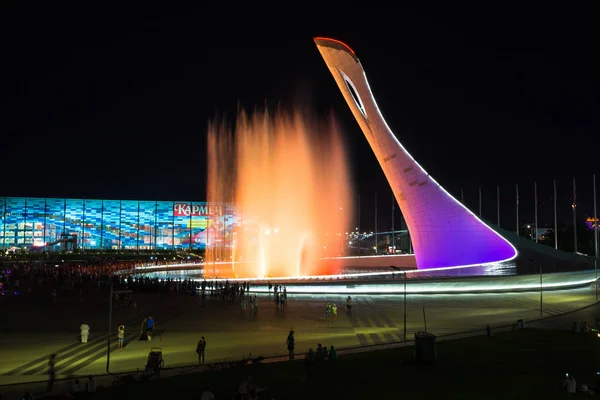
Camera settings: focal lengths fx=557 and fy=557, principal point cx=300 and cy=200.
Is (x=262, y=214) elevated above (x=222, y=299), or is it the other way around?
(x=262, y=214)

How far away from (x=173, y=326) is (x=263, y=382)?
579 cm

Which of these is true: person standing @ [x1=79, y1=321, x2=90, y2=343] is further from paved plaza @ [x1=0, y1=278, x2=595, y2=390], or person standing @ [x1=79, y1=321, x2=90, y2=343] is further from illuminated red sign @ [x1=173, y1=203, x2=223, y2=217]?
illuminated red sign @ [x1=173, y1=203, x2=223, y2=217]

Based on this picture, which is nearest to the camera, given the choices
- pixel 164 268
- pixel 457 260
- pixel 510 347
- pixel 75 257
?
pixel 510 347

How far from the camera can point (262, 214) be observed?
103 ft

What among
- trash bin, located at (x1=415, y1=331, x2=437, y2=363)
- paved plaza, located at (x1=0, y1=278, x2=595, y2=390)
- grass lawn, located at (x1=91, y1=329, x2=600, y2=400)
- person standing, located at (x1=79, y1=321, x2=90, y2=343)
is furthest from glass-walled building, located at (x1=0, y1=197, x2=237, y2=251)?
trash bin, located at (x1=415, y1=331, x2=437, y2=363)

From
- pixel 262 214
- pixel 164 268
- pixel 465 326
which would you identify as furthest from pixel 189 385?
pixel 164 268

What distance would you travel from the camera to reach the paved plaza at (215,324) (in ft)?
32.4

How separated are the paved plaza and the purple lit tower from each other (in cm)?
321

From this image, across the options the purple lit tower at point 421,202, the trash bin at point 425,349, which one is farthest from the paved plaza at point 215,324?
the purple lit tower at point 421,202

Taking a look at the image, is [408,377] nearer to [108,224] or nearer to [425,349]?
[425,349]

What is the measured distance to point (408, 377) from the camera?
340 inches

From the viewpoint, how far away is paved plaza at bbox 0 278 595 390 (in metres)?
9.86

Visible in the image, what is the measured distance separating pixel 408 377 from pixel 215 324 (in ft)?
21.1

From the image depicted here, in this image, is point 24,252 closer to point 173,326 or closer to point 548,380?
point 173,326
